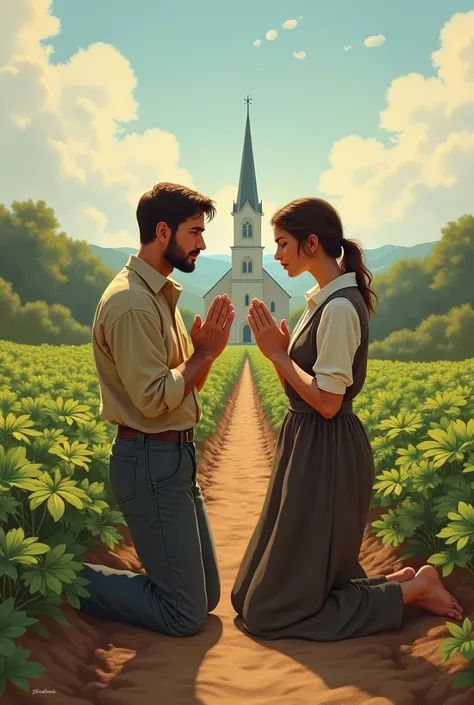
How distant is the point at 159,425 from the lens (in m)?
3.28

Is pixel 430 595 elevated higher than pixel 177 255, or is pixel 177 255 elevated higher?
pixel 177 255

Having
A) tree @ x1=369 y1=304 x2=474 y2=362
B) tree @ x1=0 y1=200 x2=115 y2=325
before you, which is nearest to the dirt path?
tree @ x1=369 y1=304 x2=474 y2=362

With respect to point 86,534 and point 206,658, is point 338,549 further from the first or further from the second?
point 86,534

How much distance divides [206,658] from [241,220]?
2766 inches

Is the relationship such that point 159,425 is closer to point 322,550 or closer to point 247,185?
point 322,550

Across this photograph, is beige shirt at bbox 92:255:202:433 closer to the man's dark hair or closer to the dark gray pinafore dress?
the man's dark hair

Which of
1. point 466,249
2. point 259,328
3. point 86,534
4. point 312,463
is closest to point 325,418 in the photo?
point 312,463

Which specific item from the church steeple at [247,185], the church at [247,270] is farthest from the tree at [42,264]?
the church steeple at [247,185]

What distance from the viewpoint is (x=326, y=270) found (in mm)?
3422

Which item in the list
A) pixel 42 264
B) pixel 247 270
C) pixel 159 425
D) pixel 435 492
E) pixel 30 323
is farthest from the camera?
pixel 247 270

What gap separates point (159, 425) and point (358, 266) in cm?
139

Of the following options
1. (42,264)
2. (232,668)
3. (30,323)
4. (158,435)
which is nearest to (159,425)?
(158,435)

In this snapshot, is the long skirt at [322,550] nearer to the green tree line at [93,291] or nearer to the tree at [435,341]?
the tree at [435,341]

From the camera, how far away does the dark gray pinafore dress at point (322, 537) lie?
3.37m
